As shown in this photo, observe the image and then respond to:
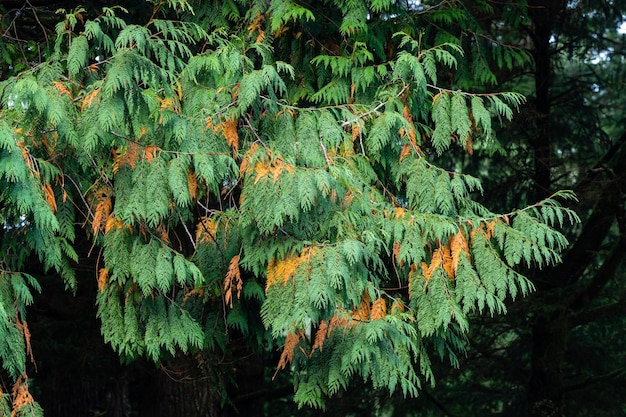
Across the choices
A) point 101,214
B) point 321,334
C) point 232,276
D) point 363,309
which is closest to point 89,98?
point 101,214

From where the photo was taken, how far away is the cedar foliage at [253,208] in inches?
204

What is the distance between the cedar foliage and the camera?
17.0ft

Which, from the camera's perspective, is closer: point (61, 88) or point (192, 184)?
point (192, 184)

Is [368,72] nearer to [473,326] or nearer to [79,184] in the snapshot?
[79,184]

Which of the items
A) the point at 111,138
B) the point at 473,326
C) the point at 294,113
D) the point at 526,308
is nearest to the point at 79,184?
the point at 111,138

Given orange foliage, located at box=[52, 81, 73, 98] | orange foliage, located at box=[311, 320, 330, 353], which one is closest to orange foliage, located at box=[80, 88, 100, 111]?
orange foliage, located at box=[52, 81, 73, 98]

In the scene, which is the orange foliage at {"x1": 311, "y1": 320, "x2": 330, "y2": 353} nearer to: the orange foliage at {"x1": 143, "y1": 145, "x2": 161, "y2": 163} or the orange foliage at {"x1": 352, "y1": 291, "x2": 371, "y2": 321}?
the orange foliage at {"x1": 352, "y1": 291, "x2": 371, "y2": 321}

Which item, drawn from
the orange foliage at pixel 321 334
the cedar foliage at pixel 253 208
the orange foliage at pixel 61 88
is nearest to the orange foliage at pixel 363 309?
the cedar foliage at pixel 253 208

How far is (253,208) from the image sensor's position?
17.1 ft

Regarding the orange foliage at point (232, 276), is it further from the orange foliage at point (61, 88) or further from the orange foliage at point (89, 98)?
the orange foliage at point (61, 88)

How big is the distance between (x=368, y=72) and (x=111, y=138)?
2.35 meters

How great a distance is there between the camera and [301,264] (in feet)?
16.8

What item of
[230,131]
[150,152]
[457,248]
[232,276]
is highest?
[230,131]

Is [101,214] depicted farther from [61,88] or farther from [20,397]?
[20,397]
